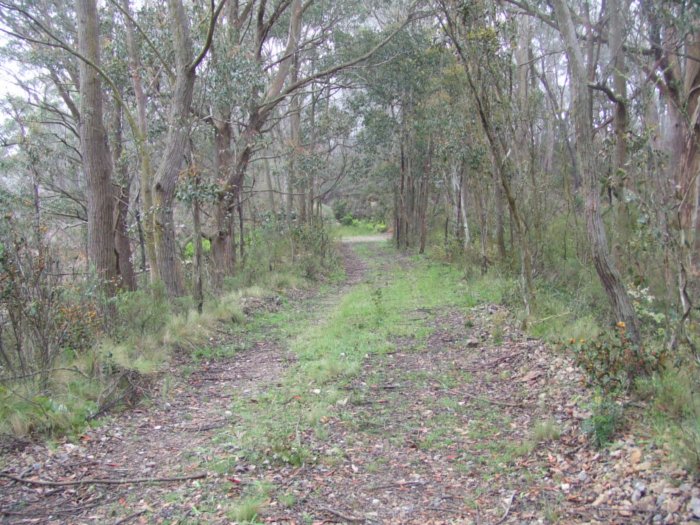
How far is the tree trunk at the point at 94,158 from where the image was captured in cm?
995

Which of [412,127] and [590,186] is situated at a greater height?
[412,127]

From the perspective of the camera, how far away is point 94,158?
34.1 feet

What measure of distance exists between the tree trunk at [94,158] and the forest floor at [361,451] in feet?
12.9

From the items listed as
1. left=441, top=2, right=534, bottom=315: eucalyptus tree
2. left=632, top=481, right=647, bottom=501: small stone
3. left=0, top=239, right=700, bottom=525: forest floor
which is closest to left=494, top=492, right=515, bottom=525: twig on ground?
left=0, top=239, right=700, bottom=525: forest floor

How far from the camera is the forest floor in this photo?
3.68 m

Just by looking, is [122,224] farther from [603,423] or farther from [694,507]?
[694,507]

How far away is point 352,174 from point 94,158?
522 inches

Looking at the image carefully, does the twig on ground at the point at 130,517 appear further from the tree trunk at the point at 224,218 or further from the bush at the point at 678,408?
the tree trunk at the point at 224,218

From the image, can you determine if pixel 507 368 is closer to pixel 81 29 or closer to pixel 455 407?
pixel 455 407

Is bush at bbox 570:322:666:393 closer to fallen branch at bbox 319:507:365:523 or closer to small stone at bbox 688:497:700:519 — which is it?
small stone at bbox 688:497:700:519

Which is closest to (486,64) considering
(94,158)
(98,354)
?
(98,354)

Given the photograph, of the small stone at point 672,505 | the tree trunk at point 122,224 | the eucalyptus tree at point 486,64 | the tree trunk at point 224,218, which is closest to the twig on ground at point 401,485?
the small stone at point 672,505

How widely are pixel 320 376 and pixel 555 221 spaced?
732cm

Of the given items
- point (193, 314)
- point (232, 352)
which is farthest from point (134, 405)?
point (193, 314)
